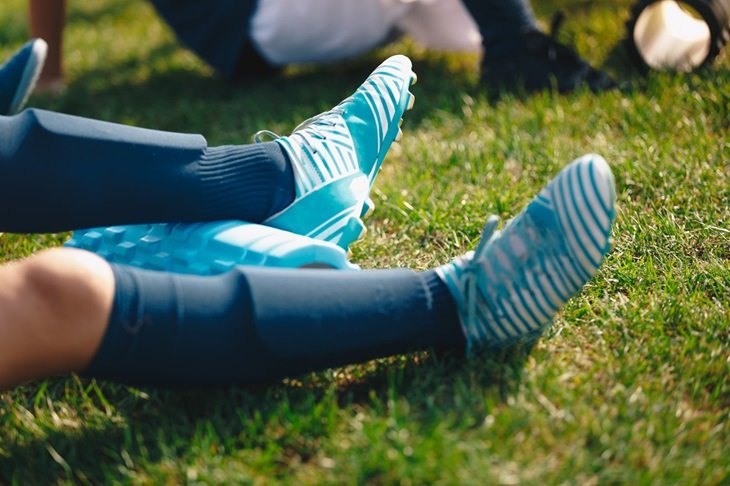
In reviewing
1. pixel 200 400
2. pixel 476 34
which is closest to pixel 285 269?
pixel 200 400

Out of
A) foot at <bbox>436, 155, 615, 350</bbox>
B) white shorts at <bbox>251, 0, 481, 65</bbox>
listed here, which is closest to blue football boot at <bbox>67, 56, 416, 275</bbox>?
foot at <bbox>436, 155, 615, 350</bbox>

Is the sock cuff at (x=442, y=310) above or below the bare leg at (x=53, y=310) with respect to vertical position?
below

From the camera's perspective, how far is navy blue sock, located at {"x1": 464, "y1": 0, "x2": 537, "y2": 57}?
Answer: 2.75 metres

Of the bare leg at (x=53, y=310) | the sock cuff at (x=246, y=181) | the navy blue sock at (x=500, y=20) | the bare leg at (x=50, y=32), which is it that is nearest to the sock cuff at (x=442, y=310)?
the sock cuff at (x=246, y=181)

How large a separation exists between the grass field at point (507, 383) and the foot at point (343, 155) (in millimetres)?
276

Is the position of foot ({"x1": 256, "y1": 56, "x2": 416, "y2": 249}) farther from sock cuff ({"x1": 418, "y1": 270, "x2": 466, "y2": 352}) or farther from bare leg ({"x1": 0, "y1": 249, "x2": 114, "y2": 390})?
bare leg ({"x1": 0, "y1": 249, "x2": 114, "y2": 390})

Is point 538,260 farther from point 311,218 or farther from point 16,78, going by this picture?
point 16,78

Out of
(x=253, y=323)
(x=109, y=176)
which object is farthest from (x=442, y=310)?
(x=109, y=176)

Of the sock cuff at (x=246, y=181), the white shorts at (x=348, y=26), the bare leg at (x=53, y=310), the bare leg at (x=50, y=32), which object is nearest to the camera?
the bare leg at (x=53, y=310)

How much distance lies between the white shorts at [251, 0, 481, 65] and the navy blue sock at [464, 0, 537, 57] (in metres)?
0.15

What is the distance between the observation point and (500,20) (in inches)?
109

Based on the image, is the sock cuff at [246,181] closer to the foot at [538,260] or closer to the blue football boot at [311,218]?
the blue football boot at [311,218]

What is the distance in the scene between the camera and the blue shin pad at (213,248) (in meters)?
1.45

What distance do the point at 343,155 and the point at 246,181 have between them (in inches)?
8.8
